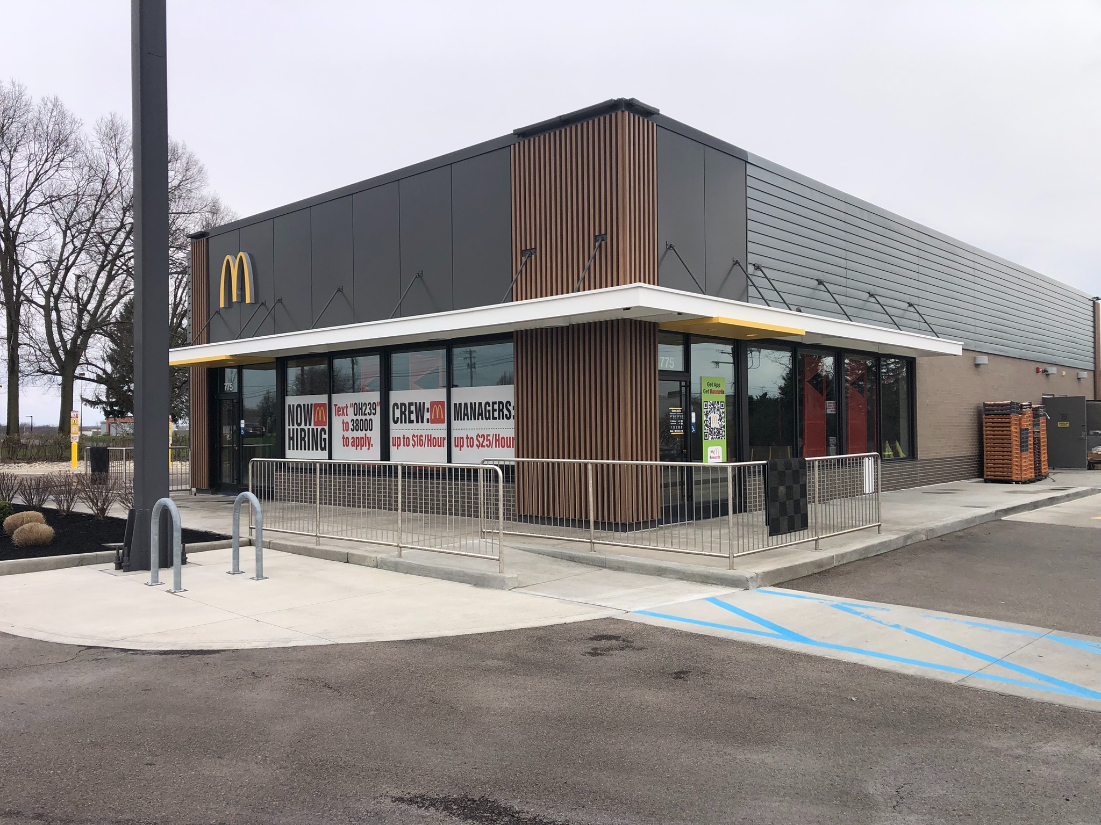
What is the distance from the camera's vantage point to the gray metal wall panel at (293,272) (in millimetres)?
17516

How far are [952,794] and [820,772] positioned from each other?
1.97 feet

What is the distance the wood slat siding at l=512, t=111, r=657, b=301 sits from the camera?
1214 cm

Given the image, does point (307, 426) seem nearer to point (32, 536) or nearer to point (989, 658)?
point (32, 536)

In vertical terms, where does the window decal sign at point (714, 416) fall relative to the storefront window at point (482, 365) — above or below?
below

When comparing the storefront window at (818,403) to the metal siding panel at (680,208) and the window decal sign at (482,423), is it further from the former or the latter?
the window decal sign at (482,423)

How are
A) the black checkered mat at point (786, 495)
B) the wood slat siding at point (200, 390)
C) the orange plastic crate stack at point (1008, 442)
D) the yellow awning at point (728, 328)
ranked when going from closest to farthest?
1. the black checkered mat at point (786, 495)
2. the yellow awning at point (728, 328)
3. the wood slat siding at point (200, 390)
4. the orange plastic crate stack at point (1008, 442)

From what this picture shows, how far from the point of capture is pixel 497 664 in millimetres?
6238

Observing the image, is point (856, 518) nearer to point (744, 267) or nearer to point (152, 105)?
point (744, 267)

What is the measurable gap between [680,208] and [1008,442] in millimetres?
13488

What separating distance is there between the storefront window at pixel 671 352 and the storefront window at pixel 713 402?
319 mm

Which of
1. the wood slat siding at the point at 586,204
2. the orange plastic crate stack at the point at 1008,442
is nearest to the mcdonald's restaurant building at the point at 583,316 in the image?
the wood slat siding at the point at 586,204

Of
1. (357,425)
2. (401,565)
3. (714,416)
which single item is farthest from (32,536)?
(714,416)

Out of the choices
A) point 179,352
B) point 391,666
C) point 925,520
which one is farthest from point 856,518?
point 179,352

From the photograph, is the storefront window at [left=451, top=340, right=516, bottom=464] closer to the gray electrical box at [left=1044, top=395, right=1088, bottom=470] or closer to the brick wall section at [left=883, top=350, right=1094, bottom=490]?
the brick wall section at [left=883, top=350, right=1094, bottom=490]
